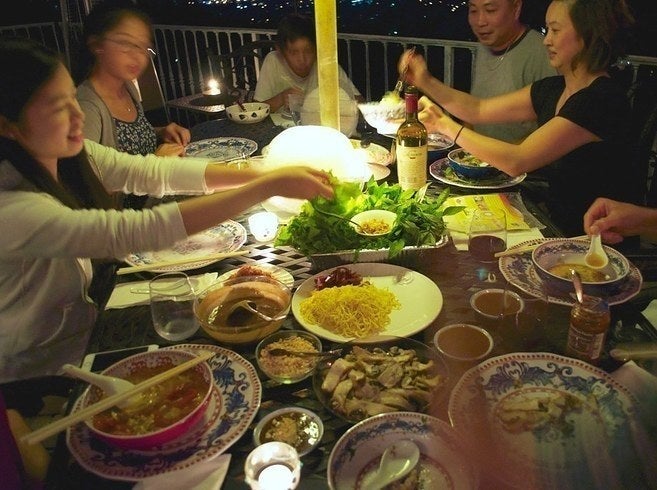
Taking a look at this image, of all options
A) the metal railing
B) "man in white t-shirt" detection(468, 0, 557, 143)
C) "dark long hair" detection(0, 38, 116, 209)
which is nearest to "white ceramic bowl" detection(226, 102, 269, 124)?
"man in white t-shirt" detection(468, 0, 557, 143)

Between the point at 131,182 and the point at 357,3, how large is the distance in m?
12.2

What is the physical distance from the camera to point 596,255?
1.92 metres

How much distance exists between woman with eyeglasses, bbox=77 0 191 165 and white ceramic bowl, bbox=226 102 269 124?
20.2 inches

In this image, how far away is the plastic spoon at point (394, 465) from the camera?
1.17 meters

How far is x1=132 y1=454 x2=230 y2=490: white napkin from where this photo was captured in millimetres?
1188

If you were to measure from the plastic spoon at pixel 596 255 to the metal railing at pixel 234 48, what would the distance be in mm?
4733

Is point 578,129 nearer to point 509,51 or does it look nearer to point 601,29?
point 601,29

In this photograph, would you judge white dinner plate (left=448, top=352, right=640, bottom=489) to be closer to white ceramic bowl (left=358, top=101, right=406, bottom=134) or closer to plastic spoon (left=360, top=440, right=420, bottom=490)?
plastic spoon (left=360, top=440, right=420, bottom=490)

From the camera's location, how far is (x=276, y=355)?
5.12 ft

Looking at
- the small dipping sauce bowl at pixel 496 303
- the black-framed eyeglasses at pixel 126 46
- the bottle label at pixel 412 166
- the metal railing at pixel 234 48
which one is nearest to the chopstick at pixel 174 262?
the bottle label at pixel 412 166

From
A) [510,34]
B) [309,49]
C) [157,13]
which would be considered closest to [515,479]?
[510,34]

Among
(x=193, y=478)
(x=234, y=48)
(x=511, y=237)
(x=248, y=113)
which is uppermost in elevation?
(x=234, y=48)

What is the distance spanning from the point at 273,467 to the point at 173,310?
73 centimetres

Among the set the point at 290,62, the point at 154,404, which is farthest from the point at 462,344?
the point at 290,62
